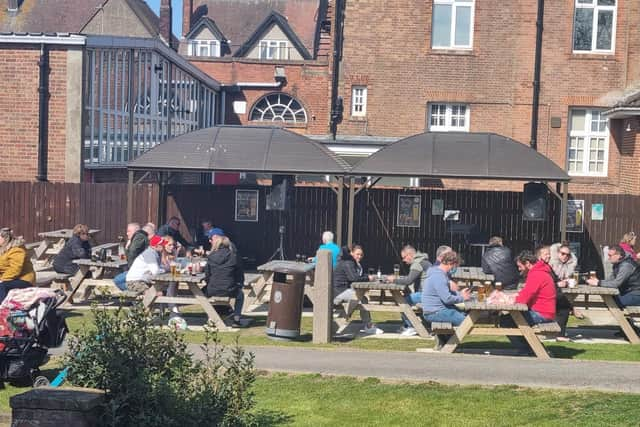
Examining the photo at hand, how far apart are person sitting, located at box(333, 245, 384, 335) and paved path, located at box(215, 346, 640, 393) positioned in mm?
2240

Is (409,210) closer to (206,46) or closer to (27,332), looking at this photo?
(27,332)

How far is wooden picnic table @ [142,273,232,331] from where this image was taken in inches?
577

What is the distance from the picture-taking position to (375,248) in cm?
2420

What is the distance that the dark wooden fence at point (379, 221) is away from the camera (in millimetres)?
23984

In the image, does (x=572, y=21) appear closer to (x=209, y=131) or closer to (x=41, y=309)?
(x=209, y=131)

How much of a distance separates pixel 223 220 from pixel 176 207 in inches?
44.4

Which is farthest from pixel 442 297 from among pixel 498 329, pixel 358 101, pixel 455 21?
pixel 358 101

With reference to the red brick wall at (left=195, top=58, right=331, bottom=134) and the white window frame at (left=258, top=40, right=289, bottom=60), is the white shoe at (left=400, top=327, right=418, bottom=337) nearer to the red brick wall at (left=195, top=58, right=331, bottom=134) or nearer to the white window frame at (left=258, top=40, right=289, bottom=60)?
the red brick wall at (left=195, top=58, right=331, bottom=134)

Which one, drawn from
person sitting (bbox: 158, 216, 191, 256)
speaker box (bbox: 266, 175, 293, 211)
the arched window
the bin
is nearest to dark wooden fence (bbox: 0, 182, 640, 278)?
speaker box (bbox: 266, 175, 293, 211)

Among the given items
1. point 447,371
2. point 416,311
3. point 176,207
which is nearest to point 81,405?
point 447,371

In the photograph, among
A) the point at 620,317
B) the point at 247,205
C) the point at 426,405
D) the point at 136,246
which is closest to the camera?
the point at 426,405

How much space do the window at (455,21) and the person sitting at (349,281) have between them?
15344 millimetres

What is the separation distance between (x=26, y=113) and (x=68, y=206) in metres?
2.36

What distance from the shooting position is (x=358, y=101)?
103 feet
